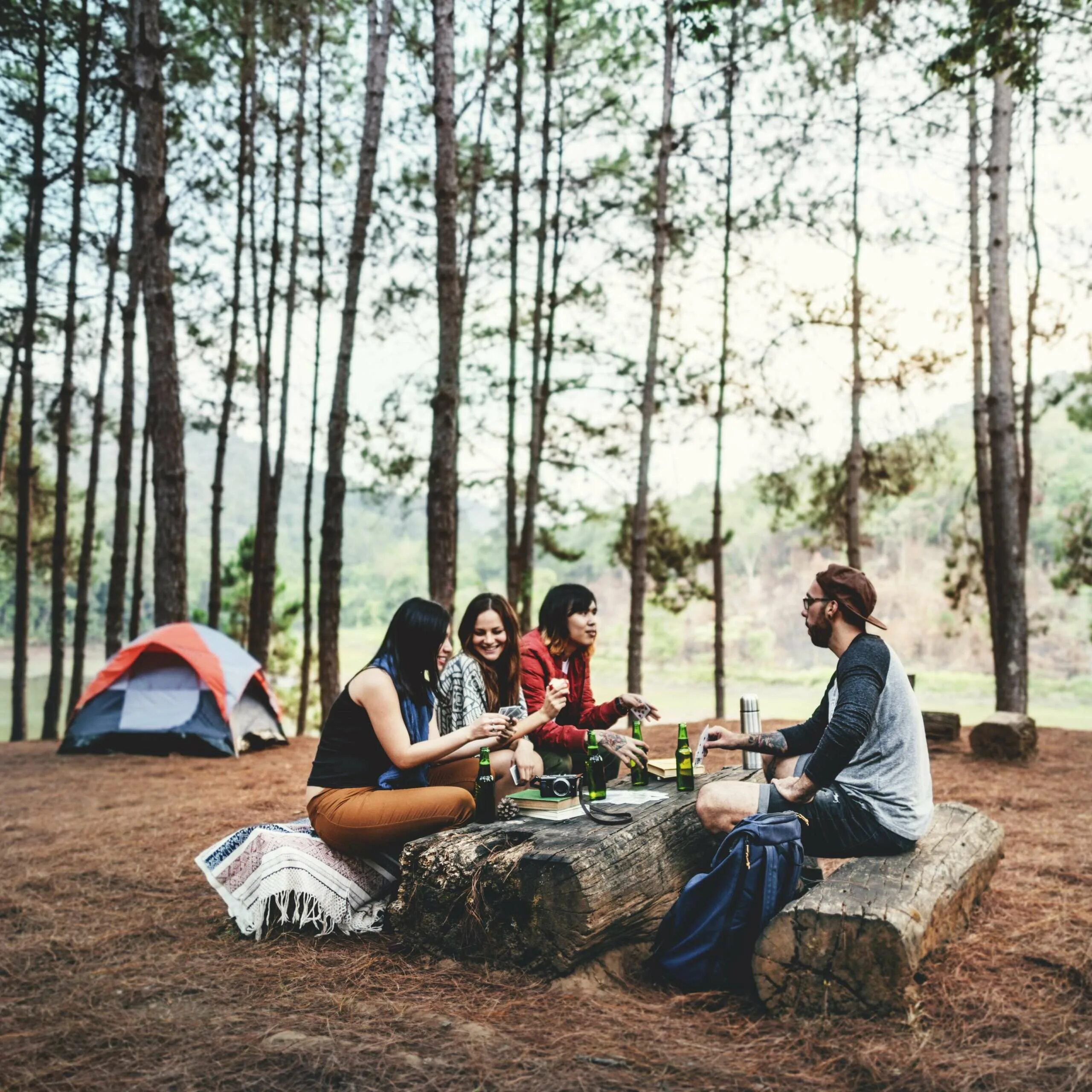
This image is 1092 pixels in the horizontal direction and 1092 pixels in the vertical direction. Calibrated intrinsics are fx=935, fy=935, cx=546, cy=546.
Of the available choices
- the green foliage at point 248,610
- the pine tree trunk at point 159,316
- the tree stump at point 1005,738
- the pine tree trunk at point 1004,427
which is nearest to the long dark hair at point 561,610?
the tree stump at point 1005,738

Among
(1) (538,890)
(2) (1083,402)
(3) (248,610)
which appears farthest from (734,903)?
(3) (248,610)

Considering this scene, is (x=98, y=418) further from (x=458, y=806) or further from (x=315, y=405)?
(x=458, y=806)

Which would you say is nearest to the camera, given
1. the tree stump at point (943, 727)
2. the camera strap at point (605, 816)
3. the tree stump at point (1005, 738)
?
the camera strap at point (605, 816)

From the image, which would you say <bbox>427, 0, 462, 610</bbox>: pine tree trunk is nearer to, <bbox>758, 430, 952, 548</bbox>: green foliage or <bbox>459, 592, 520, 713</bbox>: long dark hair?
<bbox>459, 592, 520, 713</bbox>: long dark hair

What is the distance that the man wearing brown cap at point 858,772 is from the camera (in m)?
3.37

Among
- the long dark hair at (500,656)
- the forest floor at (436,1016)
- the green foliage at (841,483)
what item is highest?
the green foliage at (841,483)

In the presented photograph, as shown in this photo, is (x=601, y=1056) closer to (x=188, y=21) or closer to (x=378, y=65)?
(x=378, y=65)

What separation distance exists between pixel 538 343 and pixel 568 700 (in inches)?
316

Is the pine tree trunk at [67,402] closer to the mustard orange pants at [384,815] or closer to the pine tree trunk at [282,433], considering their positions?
the pine tree trunk at [282,433]

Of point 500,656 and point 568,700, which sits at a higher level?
point 500,656

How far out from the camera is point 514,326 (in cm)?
1210

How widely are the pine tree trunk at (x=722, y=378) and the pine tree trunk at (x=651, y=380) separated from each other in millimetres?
1013

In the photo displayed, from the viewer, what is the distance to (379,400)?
13203mm

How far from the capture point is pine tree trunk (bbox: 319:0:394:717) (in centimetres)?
991
